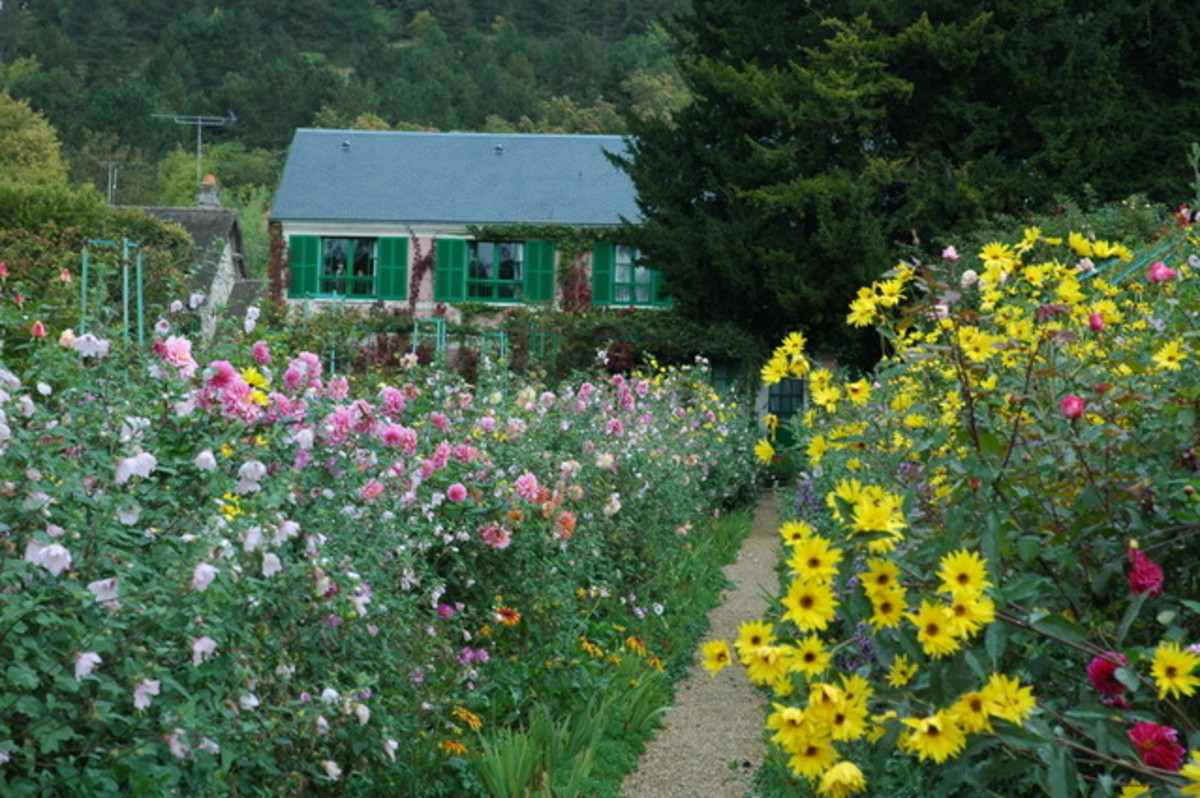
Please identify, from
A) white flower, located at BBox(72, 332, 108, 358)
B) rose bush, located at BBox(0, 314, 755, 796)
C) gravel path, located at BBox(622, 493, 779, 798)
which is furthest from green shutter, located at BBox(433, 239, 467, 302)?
white flower, located at BBox(72, 332, 108, 358)

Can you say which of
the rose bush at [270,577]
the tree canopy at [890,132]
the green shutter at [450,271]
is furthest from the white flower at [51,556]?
the green shutter at [450,271]

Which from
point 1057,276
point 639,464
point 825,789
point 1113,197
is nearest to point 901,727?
Answer: point 825,789

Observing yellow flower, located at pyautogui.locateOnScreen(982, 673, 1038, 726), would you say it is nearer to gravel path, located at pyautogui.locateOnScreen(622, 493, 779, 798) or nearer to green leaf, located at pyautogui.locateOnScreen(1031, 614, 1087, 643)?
green leaf, located at pyautogui.locateOnScreen(1031, 614, 1087, 643)

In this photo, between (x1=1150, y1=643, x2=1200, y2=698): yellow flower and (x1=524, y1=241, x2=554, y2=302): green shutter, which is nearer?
(x1=1150, y1=643, x2=1200, y2=698): yellow flower

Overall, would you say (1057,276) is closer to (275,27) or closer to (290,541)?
(290,541)

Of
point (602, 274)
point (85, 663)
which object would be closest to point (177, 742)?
point (85, 663)

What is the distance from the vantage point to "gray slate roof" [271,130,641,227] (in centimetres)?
2564

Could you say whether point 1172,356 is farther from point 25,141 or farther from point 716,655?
point 25,141

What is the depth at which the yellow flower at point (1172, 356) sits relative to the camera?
11.0 feet

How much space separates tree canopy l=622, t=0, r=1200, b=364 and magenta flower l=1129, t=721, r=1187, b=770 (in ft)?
47.0

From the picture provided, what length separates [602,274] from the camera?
82.3ft

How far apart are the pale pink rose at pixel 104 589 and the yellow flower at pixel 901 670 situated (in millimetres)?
1353

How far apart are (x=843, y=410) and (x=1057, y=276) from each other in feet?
2.89

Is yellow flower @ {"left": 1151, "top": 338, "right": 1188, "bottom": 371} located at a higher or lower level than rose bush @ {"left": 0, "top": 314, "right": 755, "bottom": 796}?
higher
